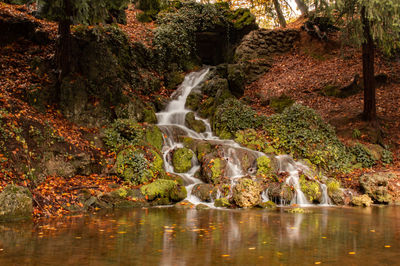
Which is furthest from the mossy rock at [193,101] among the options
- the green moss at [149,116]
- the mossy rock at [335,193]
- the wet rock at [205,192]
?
the mossy rock at [335,193]

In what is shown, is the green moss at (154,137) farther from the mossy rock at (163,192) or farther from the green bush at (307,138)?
the green bush at (307,138)

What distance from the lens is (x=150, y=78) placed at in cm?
1714

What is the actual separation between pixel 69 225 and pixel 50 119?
571 cm

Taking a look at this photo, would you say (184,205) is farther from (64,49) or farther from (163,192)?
(64,49)

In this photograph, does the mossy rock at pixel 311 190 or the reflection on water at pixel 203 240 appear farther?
the mossy rock at pixel 311 190

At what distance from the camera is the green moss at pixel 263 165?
1052cm

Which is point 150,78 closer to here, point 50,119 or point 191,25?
point 191,25

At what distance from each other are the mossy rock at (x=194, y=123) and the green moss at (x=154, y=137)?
2494mm

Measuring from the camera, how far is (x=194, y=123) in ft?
47.5

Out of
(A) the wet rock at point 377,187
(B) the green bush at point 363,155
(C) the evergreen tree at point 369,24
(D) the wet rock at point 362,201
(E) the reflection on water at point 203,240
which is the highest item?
(C) the evergreen tree at point 369,24

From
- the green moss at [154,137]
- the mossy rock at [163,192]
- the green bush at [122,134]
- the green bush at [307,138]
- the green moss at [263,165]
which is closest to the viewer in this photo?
the mossy rock at [163,192]

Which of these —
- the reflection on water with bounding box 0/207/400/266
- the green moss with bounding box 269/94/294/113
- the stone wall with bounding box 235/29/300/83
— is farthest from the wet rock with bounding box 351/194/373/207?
the stone wall with bounding box 235/29/300/83

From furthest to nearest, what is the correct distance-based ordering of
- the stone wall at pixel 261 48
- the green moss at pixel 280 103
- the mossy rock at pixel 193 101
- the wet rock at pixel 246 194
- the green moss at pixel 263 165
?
the stone wall at pixel 261 48, the mossy rock at pixel 193 101, the green moss at pixel 280 103, the green moss at pixel 263 165, the wet rock at pixel 246 194

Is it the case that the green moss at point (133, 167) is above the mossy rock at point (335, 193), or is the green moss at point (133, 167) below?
above
